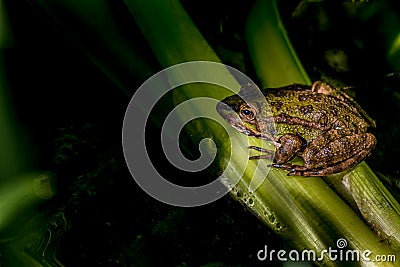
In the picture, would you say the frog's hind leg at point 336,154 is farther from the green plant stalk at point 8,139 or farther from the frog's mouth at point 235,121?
the green plant stalk at point 8,139

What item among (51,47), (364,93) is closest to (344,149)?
(364,93)

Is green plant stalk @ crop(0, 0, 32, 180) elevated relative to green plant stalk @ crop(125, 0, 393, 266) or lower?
elevated

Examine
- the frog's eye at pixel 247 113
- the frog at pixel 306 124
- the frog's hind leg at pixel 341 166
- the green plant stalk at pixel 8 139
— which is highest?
the green plant stalk at pixel 8 139

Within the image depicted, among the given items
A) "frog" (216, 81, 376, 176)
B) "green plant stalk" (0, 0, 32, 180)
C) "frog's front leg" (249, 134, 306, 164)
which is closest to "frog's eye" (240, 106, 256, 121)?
"frog" (216, 81, 376, 176)

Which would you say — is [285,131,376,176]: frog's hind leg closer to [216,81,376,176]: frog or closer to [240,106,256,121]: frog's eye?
[216,81,376,176]: frog

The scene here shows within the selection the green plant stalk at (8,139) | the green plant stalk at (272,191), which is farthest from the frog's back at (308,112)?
the green plant stalk at (8,139)

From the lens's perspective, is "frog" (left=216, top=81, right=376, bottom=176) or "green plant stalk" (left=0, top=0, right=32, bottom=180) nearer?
"green plant stalk" (left=0, top=0, right=32, bottom=180)

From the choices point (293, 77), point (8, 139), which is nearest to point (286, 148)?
point (293, 77)
